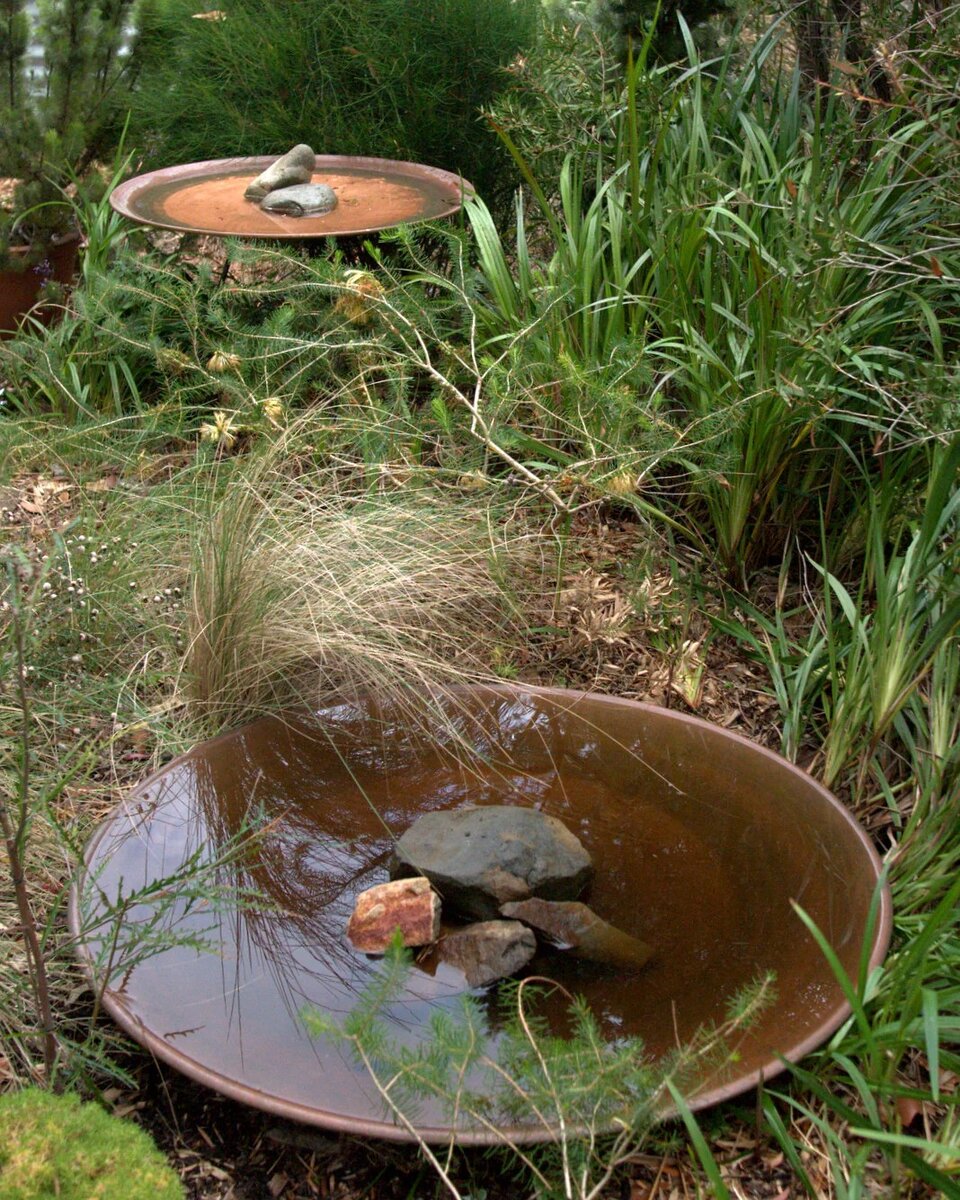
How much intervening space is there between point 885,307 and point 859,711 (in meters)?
1.28

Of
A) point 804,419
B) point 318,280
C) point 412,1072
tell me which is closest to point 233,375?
point 318,280

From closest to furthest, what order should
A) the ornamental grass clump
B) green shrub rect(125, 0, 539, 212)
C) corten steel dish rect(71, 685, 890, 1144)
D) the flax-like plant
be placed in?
corten steel dish rect(71, 685, 890, 1144) < the ornamental grass clump < the flax-like plant < green shrub rect(125, 0, 539, 212)

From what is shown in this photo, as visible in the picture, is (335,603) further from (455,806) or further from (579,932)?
(579,932)

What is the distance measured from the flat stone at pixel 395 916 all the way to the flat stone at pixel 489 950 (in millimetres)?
44

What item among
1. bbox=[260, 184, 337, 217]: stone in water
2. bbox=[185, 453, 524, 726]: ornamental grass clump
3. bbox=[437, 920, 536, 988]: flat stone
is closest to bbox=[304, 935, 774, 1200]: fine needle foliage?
bbox=[437, 920, 536, 988]: flat stone

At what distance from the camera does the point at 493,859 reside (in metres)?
2.25

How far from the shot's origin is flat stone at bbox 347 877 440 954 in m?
2.13

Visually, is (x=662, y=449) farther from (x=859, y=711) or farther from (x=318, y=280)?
(x=318, y=280)

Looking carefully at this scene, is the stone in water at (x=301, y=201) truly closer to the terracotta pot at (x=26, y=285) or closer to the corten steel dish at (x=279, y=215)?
the corten steel dish at (x=279, y=215)

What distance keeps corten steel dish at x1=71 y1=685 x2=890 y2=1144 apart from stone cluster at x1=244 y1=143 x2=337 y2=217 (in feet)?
7.16

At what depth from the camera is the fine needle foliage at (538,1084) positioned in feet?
5.65

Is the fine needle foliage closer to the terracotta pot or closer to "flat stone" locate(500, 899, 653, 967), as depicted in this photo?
"flat stone" locate(500, 899, 653, 967)

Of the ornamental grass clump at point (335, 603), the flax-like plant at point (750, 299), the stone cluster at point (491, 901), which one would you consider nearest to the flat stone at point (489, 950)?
the stone cluster at point (491, 901)

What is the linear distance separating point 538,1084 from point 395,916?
49 centimetres
